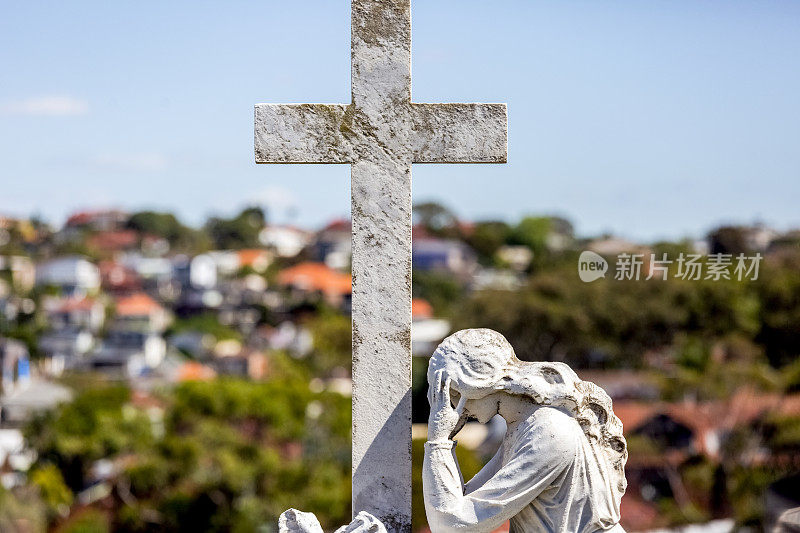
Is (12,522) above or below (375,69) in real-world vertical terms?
below

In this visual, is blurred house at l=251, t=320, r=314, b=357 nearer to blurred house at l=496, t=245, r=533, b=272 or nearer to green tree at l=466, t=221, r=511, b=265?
blurred house at l=496, t=245, r=533, b=272

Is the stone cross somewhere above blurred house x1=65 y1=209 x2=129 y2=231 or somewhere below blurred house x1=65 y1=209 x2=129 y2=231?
above

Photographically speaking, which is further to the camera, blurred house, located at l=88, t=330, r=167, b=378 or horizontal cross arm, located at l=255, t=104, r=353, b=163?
blurred house, located at l=88, t=330, r=167, b=378

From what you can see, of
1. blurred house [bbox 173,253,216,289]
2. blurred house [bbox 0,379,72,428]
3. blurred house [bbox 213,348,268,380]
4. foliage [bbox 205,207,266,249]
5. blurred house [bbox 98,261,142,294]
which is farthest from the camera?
foliage [bbox 205,207,266,249]

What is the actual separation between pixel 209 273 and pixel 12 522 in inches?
3167

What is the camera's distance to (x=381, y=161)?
4766 millimetres

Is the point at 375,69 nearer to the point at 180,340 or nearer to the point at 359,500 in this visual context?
the point at 359,500

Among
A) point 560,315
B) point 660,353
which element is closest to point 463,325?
point 560,315

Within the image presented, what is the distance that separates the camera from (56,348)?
7119 centimetres

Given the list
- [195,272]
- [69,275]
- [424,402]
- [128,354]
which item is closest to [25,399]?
[128,354]

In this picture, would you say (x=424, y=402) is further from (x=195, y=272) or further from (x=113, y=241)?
(x=113, y=241)

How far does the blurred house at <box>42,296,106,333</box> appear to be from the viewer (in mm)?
80812

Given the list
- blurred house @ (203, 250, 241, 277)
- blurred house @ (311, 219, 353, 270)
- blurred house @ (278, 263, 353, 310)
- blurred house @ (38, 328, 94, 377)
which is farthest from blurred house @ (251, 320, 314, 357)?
blurred house @ (203, 250, 241, 277)

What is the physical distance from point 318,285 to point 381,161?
8367 centimetres
